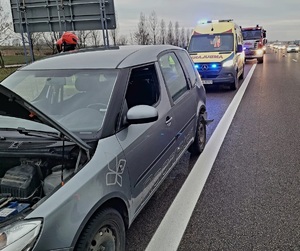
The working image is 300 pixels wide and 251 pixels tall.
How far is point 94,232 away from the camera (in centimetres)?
212

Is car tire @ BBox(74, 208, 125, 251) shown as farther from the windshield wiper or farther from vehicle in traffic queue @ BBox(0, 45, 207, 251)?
the windshield wiper

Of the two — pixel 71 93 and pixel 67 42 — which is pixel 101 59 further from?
pixel 67 42

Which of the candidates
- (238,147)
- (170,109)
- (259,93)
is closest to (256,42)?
(259,93)

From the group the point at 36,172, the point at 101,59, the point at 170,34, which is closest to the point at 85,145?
the point at 36,172

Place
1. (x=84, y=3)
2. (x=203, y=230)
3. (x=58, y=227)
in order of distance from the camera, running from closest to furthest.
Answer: (x=58, y=227) < (x=203, y=230) < (x=84, y=3)

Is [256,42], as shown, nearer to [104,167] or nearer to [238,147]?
[238,147]

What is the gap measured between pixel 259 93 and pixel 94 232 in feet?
34.0

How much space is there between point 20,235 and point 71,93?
168 centimetres

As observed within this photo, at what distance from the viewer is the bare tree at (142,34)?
37.2 m

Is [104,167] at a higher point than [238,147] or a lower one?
higher

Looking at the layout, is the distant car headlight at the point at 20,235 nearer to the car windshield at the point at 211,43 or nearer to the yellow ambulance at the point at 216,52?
the yellow ambulance at the point at 216,52

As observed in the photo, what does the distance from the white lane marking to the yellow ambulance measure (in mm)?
6077

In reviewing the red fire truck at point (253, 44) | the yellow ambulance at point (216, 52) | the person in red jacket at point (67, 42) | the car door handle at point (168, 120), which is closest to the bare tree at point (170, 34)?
the red fire truck at point (253, 44)

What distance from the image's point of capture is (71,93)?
3143mm
